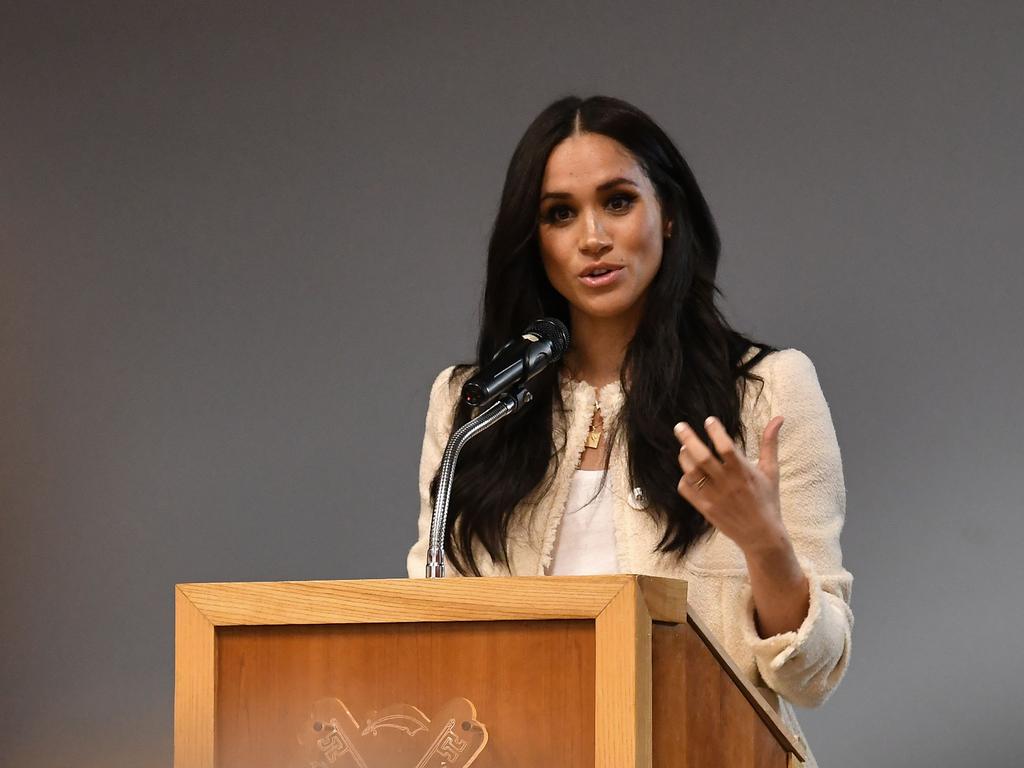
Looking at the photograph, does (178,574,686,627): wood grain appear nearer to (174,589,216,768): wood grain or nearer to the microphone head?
(174,589,216,768): wood grain

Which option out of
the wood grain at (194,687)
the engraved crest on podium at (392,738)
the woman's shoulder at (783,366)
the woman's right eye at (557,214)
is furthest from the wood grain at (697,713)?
the woman's right eye at (557,214)

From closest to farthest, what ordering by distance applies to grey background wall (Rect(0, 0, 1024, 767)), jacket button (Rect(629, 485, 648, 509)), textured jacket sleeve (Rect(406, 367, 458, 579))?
1. jacket button (Rect(629, 485, 648, 509))
2. textured jacket sleeve (Rect(406, 367, 458, 579))
3. grey background wall (Rect(0, 0, 1024, 767))

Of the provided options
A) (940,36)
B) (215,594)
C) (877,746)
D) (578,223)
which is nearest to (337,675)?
(215,594)

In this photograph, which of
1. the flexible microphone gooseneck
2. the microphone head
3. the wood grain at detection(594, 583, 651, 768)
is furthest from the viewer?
the microphone head

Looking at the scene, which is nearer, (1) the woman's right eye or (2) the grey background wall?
(1) the woman's right eye

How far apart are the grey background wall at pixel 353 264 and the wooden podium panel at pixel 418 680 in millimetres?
2007

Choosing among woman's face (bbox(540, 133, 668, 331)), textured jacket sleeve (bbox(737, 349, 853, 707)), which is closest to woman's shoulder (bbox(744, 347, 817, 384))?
textured jacket sleeve (bbox(737, 349, 853, 707))

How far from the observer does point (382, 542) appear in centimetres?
369

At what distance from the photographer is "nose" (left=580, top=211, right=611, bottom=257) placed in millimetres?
2328

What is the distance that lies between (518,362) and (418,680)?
549 millimetres

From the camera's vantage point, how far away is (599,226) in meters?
2.35

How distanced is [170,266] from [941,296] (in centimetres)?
183

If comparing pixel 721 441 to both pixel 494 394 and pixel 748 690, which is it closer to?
pixel 748 690

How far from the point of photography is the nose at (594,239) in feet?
7.64
